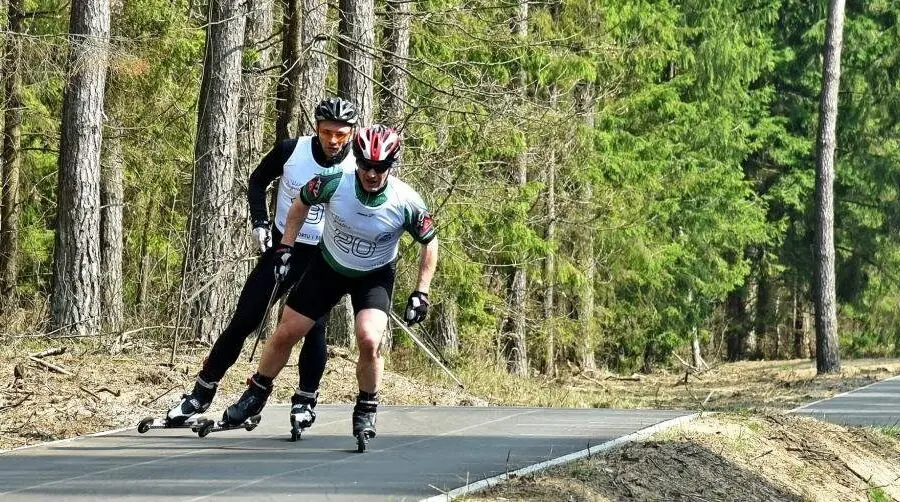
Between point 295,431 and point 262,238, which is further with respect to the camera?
point 295,431

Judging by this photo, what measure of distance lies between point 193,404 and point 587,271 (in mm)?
25272

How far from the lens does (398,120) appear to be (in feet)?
66.0

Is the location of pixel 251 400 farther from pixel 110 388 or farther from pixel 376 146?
pixel 110 388

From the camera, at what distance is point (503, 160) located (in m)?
26.6

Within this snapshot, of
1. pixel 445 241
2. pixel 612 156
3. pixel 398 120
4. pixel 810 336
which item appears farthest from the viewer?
pixel 810 336

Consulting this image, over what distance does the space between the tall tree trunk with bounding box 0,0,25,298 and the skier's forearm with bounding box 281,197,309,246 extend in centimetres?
1535

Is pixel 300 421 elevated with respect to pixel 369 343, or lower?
lower

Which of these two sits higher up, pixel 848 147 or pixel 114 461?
pixel 848 147

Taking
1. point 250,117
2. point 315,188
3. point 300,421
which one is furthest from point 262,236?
point 250,117

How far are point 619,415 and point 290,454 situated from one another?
451cm

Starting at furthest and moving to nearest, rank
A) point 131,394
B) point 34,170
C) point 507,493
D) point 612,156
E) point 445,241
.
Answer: point 612,156, point 34,170, point 445,241, point 131,394, point 507,493

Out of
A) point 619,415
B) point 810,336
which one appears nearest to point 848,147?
point 810,336

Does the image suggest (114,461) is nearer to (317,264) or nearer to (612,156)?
(317,264)

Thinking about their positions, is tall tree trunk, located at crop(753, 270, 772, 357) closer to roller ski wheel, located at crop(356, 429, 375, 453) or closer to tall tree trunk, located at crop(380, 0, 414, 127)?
tall tree trunk, located at crop(380, 0, 414, 127)
